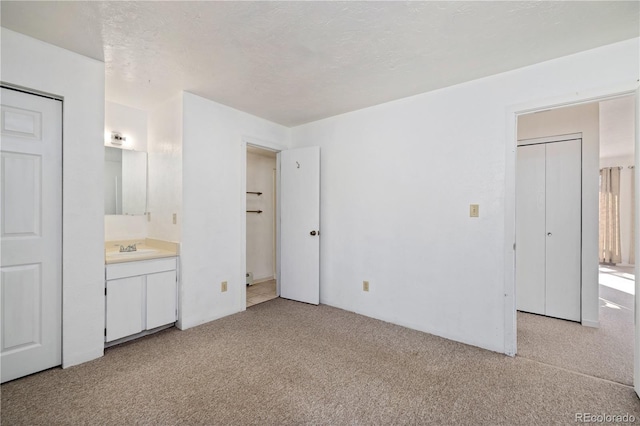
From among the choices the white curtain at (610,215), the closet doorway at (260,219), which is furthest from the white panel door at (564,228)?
the white curtain at (610,215)

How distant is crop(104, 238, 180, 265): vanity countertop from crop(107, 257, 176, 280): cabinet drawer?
0.04 m

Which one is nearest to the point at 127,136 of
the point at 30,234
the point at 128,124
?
the point at 128,124

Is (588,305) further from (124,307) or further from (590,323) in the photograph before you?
(124,307)

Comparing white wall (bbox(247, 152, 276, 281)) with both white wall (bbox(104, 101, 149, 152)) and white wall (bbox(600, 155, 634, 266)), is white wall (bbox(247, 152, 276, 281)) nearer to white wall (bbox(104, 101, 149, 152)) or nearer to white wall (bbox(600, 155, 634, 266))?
white wall (bbox(104, 101, 149, 152))

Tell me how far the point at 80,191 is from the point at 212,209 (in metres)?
1.14

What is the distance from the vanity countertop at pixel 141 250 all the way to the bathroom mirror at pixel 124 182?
342mm

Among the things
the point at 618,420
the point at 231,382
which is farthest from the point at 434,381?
the point at 231,382

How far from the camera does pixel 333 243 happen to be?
3584 millimetres

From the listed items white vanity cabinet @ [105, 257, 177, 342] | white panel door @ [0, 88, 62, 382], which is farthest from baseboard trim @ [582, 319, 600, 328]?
white panel door @ [0, 88, 62, 382]

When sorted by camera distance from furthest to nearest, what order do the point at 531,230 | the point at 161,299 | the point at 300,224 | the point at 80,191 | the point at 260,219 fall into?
the point at 260,219
the point at 300,224
the point at 531,230
the point at 161,299
the point at 80,191

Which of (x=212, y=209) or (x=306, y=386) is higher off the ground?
(x=212, y=209)

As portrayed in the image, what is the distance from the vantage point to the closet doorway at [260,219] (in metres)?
4.77

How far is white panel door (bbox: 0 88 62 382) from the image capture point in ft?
6.42

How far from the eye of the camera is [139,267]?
2.62 m
